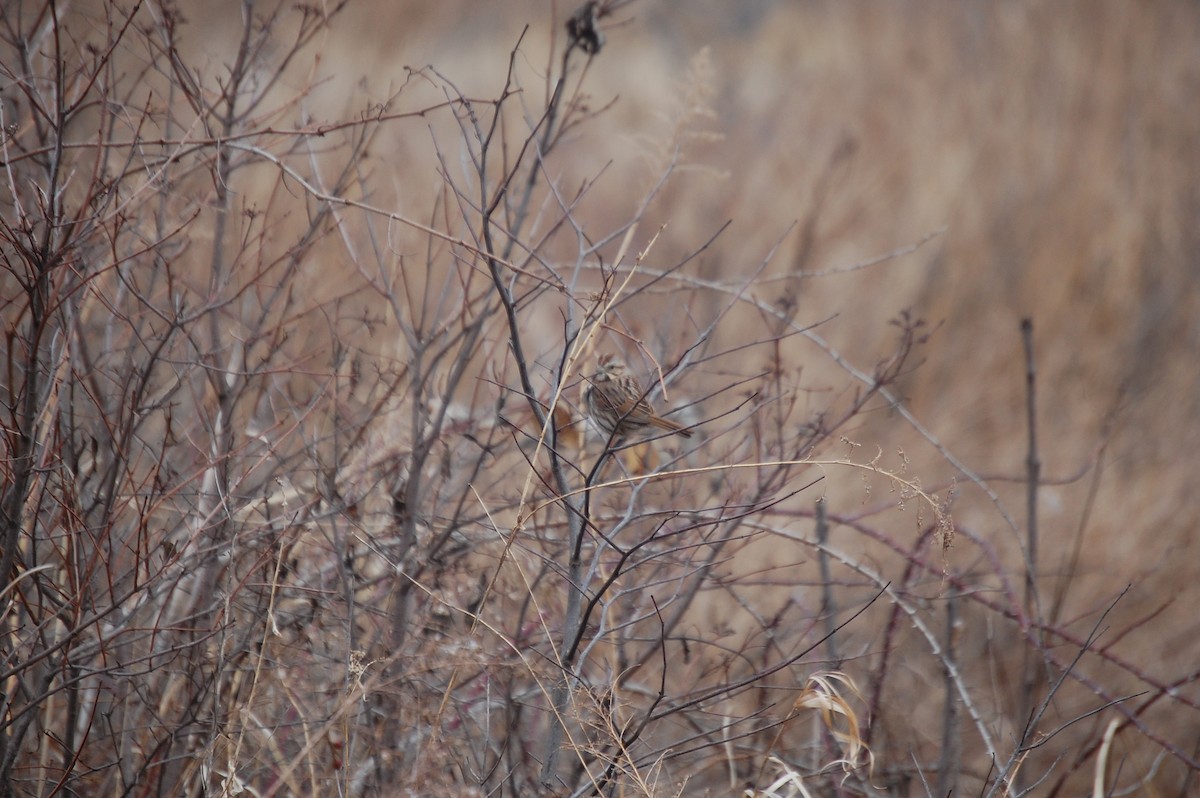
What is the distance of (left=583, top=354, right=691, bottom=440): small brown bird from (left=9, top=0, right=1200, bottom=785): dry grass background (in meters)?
3.50

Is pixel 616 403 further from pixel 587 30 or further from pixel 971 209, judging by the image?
pixel 971 209

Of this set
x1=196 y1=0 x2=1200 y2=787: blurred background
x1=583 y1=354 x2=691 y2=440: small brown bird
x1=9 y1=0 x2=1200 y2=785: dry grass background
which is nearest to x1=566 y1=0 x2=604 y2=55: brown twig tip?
x1=583 y1=354 x2=691 y2=440: small brown bird

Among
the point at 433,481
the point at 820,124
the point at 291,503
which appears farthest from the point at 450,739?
the point at 820,124

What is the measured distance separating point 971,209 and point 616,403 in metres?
7.72

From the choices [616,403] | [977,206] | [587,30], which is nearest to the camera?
[616,403]

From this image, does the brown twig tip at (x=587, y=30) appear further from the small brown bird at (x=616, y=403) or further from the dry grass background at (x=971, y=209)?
the dry grass background at (x=971, y=209)

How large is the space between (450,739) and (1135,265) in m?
8.15

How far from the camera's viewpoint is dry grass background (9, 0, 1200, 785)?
271 inches

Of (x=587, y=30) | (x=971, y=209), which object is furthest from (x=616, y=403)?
(x=971, y=209)

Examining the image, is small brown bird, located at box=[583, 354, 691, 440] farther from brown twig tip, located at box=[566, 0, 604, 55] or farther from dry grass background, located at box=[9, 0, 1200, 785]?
dry grass background, located at box=[9, 0, 1200, 785]

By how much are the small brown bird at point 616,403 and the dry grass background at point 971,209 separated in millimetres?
3497

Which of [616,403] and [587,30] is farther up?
[587,30]

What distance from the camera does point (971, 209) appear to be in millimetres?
9164

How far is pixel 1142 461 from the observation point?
7258 mm
